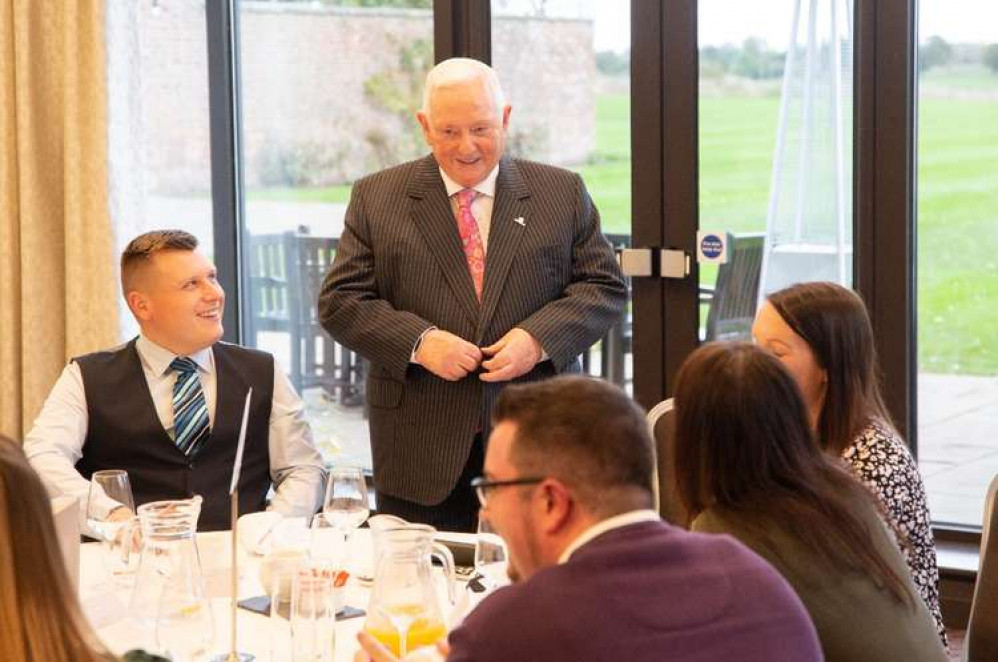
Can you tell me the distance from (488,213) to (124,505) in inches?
49.2

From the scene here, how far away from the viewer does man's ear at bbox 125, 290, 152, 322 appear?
3.44 meters

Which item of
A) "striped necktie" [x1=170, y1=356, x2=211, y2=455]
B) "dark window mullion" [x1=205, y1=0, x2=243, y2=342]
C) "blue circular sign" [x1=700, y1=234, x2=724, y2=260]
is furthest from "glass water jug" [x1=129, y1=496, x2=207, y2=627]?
"dark window mullion" [x1=205, y1=0, x2=243, y2=342]

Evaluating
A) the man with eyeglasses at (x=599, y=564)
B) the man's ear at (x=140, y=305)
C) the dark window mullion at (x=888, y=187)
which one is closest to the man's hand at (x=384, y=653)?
the man with eyeglasses at (x=599, y=564)

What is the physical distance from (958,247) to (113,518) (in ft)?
8.59

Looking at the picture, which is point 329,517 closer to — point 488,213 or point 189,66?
point 488,213

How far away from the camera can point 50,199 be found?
493cm

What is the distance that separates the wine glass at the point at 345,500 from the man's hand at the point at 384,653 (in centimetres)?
59

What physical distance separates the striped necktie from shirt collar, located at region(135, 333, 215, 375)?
2 cm

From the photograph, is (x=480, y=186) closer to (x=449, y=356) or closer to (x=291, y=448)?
(x=449, y=356)

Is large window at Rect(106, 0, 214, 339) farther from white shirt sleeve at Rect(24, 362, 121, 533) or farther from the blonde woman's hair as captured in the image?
the blonde woman's hair

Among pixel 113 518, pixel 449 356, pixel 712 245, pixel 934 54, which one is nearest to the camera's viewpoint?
pixel 113 518

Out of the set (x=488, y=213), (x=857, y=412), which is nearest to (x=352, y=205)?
(x=488, y=213)

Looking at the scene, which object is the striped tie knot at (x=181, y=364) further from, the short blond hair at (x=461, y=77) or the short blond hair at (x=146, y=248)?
the short blond hair at (x=461, y=77)

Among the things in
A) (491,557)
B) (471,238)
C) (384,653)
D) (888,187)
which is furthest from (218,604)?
(888,187)
